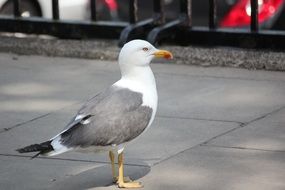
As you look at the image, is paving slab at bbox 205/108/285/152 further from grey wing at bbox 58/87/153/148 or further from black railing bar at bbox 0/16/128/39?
black railing bar at bbox 0/16/128/39

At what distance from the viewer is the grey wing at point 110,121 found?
Result: 589cm

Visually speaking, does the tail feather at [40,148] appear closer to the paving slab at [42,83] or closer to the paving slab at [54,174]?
the paving slab at [54,174]

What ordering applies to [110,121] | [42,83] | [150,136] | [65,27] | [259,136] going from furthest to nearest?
[65,27]
[42,83]
[150,136]
[259,136]
[110,121]

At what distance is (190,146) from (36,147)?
5.21 feet

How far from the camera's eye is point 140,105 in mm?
6070

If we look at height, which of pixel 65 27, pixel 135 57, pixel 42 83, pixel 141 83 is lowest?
pixel 42 83

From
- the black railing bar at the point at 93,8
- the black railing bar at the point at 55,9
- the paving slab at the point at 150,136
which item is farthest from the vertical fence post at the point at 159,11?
the paving slab at the point at 150,136

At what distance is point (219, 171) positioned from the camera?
6.43 m

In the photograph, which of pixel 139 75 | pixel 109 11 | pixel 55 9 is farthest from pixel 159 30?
pixel 109 11

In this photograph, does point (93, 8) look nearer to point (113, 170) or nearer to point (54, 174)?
point (54, 174)

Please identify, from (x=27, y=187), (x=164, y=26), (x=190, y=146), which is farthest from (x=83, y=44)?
(x=27, y=187)

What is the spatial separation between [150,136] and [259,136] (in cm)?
79

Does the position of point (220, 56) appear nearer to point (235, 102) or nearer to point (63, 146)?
point (235, 102)

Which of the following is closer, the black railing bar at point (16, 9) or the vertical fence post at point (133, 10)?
the vertical fence post at point (133, 10)
